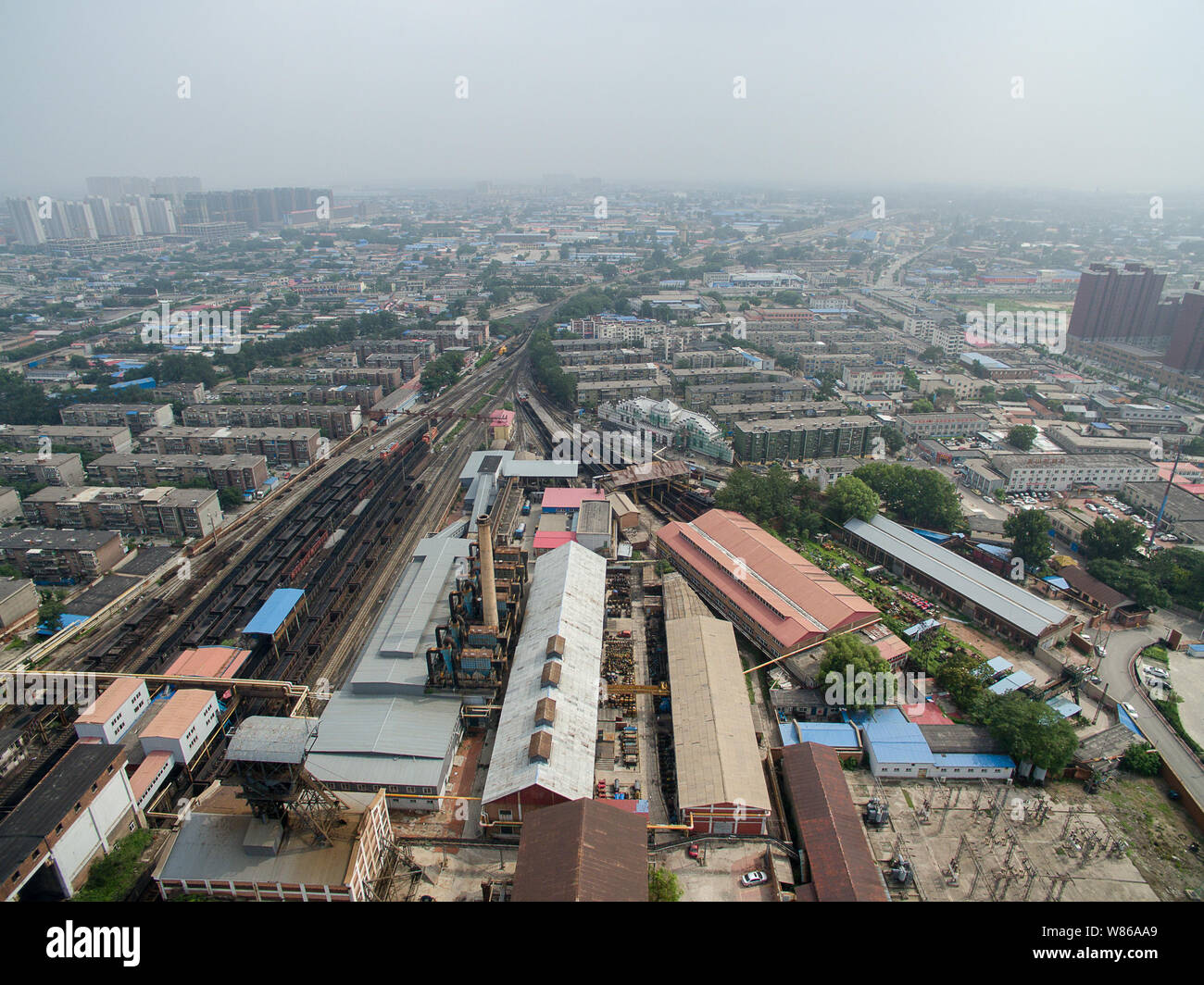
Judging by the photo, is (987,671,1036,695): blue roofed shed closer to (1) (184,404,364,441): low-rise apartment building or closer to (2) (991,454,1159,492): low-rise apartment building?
(2) (991,454,1159,492): low-rise apartment building

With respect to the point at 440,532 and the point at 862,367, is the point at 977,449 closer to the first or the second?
the point at 862,367

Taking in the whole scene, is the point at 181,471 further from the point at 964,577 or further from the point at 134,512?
the point at 964,577

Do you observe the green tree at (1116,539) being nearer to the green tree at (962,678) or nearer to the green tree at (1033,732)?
the green tree at (962,678)

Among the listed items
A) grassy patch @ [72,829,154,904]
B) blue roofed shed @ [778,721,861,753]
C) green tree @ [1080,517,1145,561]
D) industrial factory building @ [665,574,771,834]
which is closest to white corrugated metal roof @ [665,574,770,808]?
industrial factory building @ [665,574,771,834]

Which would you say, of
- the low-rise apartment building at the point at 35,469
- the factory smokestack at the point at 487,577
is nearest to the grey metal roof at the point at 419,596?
the factory smokestack at the point at 487,577

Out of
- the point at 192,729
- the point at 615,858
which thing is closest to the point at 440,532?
the point at 192,729

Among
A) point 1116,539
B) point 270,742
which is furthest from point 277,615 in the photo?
point 1116,539
